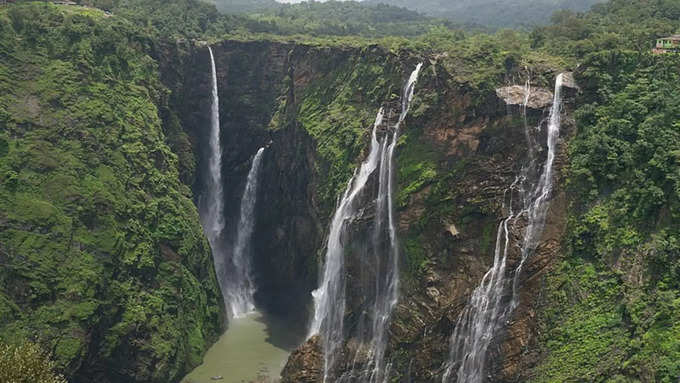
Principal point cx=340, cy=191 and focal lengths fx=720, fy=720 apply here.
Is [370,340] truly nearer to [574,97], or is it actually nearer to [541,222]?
[541,222]

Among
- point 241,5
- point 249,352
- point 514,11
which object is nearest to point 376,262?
A: point 249,352

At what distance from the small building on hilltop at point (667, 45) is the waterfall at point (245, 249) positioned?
90.8 feet

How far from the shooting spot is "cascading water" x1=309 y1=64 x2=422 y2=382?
3291 centimetres

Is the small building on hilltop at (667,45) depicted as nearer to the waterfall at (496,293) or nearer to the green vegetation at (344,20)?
the waterfall at (496,293)

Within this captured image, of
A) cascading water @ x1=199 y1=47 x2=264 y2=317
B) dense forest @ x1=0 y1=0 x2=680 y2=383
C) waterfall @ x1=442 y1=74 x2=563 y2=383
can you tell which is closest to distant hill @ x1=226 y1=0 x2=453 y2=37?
cascading water @ x1=199 y1=47 x2=264 y2=317

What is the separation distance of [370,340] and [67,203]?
16.4 meters

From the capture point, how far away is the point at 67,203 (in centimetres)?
3581

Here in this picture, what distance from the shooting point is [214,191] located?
52.3m

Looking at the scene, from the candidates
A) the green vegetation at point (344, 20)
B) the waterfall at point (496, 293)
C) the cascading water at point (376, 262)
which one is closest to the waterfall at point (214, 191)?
the cascading water at point (376, 262)

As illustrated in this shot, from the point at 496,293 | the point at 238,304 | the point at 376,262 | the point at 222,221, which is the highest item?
the point at 496,293

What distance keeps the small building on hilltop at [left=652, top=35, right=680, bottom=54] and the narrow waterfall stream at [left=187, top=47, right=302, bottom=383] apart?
23994 millimetres

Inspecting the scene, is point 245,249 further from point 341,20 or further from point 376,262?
point 341,20

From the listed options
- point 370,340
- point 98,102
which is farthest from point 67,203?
point 370,340

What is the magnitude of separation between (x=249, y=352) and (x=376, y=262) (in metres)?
10.1
